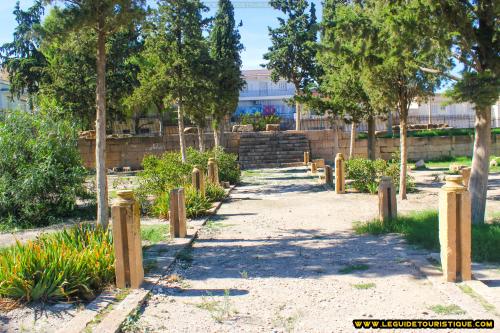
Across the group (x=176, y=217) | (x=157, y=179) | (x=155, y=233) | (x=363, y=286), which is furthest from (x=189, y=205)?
(x=363, y=286)

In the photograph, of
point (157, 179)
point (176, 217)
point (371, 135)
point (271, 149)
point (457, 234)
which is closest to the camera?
point (457, 234)

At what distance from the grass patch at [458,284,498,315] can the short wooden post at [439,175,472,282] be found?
195mm

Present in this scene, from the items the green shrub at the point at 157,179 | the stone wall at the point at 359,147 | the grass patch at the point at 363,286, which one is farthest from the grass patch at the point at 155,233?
the stone wall at the point at 359,147

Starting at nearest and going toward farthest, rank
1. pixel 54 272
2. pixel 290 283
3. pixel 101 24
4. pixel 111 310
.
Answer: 1. pixel 111 310
2. pixel 54 272
3. pixel 290 283
4. pixel 101 24

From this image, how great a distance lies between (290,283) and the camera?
5570mm

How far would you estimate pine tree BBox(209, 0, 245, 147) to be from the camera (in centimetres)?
1834

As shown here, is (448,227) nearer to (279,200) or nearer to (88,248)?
(88,248)

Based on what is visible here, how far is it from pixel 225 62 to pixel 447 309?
1446 cm

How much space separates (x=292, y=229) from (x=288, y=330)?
4.87 meters

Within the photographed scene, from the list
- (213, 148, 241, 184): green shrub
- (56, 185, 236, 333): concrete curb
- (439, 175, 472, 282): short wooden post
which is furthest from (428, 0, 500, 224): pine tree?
(213, 148, 241, 184): green shrub

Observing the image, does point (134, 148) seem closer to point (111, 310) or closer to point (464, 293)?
point (111, 310)

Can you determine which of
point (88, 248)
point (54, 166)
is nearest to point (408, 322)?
point (88, 248)

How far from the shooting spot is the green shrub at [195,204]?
406 inches

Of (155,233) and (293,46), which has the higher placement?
(293,46)
